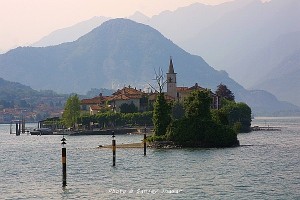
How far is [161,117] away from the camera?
119 meters

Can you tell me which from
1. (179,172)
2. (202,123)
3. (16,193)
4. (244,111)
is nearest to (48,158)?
(202,123)

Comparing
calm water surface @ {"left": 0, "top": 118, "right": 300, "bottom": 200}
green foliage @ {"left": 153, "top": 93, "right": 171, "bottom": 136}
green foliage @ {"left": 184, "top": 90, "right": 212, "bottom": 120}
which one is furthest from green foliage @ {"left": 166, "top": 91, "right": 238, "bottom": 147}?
calm water surface @ {"left": 0, "top": 118, "right": 300, "bottom": 200}

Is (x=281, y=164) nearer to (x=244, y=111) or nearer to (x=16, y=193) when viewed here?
(x=16, y=193)

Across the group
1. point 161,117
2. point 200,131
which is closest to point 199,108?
point 200,131

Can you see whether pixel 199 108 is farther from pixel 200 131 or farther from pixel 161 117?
pixel 161 117

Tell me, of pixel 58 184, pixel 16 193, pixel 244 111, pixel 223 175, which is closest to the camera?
pixel 16 193

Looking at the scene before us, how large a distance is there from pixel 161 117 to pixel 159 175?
47123 mm

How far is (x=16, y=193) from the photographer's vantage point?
60281 millimetres

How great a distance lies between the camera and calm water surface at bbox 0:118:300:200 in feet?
192

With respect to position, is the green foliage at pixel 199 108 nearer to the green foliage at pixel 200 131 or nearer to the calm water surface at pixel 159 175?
the green foliage at pixel 200 131

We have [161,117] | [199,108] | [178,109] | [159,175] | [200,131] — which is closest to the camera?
[159,175]

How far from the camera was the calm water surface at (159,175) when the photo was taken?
58.5m

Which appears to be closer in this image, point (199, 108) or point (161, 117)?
point (199, 108)

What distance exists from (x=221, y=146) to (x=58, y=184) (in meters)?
51.5
